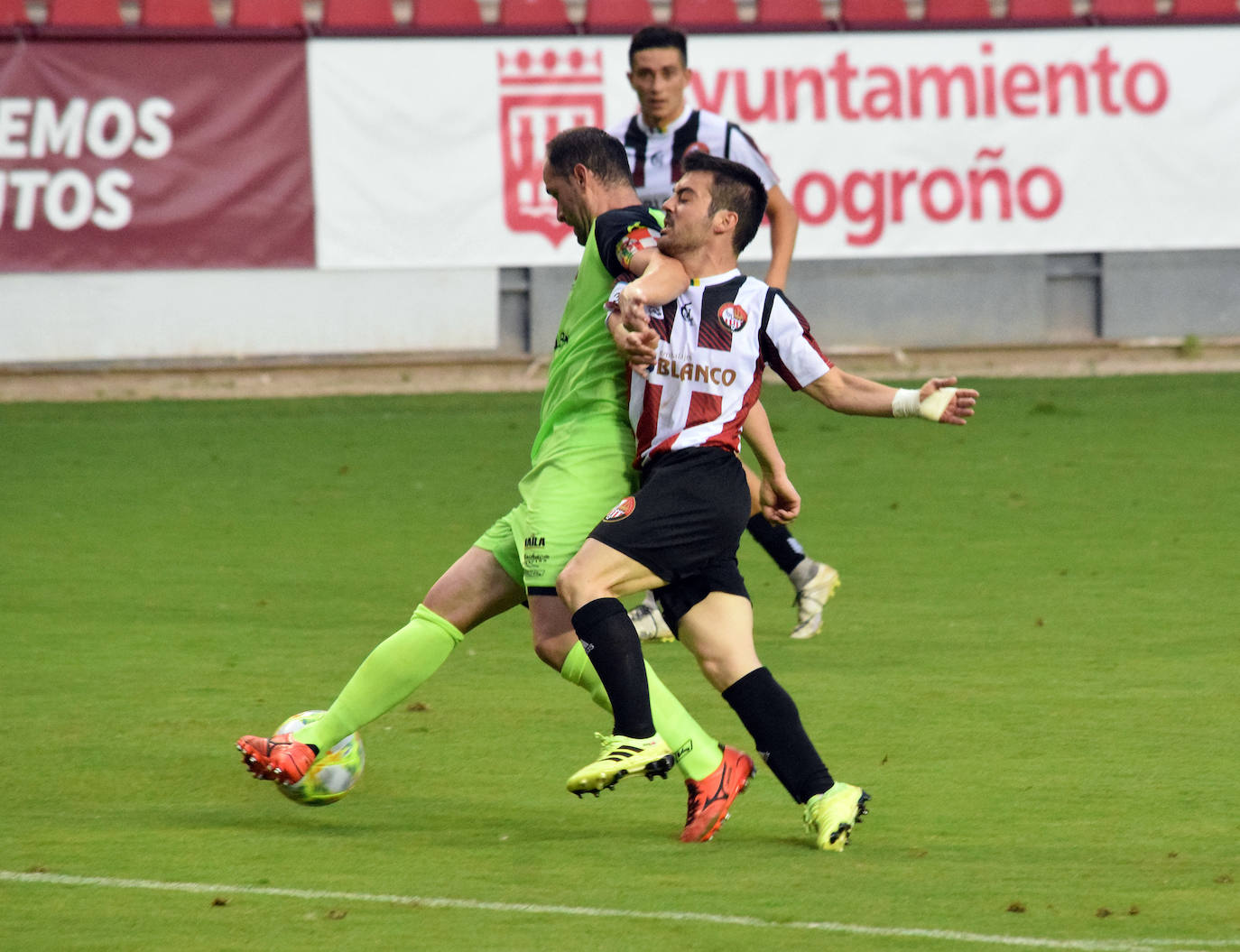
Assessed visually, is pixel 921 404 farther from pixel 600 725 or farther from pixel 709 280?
pixel 600 725

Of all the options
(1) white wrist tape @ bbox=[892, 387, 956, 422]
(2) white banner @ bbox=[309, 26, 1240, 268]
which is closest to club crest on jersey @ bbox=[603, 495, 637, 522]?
(1) white wrist tape @ bbox=[892, 387, 956, 422]

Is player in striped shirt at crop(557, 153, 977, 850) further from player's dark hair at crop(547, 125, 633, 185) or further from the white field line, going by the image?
the white field line

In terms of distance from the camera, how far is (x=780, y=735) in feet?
15.8

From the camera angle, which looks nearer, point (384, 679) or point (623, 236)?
point (623, 236)

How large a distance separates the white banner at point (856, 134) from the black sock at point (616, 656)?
36.7 feet

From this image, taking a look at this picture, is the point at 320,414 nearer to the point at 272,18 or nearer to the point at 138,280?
the point at 138,280

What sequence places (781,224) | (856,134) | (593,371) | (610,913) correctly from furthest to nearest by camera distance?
(856,134), (781,224), (593,371), (610,913)

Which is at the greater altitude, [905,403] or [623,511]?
[905,403]

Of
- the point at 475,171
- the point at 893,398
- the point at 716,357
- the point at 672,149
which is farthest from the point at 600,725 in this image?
the point at 475,171

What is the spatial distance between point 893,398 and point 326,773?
68.6 inches

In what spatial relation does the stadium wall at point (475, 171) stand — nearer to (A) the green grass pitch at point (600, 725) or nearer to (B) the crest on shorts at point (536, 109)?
(B) the crest on shorts at point (536, 109)

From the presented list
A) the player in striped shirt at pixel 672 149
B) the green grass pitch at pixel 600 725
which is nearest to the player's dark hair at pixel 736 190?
the green grass pitch at pixel 600 725

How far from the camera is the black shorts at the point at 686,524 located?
478 cm

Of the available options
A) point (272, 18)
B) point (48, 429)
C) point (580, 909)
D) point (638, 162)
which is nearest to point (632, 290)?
point (580, 909)
